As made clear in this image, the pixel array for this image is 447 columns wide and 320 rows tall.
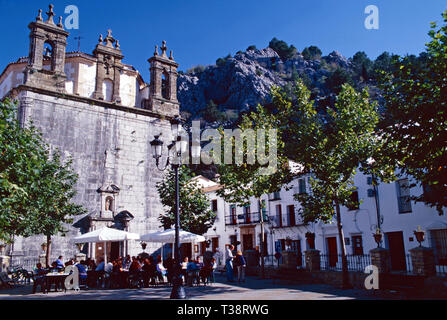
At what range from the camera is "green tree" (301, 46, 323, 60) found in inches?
4646

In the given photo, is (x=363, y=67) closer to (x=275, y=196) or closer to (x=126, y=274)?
(x=275, y=196)

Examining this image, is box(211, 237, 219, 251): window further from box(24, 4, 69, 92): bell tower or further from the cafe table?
the cafe table

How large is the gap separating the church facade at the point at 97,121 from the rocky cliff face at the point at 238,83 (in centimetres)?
5626

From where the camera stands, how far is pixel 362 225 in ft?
78.4

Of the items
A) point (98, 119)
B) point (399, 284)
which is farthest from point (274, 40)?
point (399, 284)

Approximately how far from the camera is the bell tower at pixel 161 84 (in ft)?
84.7

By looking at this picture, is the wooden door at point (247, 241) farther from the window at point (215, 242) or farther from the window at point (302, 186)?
the window at point (302, 186)

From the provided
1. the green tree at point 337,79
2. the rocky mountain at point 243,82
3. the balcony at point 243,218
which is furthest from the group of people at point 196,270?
the green tree at point 337,79

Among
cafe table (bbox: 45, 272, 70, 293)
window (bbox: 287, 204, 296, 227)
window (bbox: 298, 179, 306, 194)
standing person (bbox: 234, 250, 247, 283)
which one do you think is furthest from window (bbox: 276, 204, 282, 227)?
cafe table (bbox: 45, 272, 70, 293)

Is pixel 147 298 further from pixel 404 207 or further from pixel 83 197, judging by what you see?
pixel 404 207

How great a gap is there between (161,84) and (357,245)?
18.2 metres

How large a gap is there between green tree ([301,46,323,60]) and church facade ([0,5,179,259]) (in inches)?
3953

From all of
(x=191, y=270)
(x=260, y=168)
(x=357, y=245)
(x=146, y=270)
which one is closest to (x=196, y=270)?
(x=191, y=270)

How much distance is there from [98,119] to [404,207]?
65.9ft
